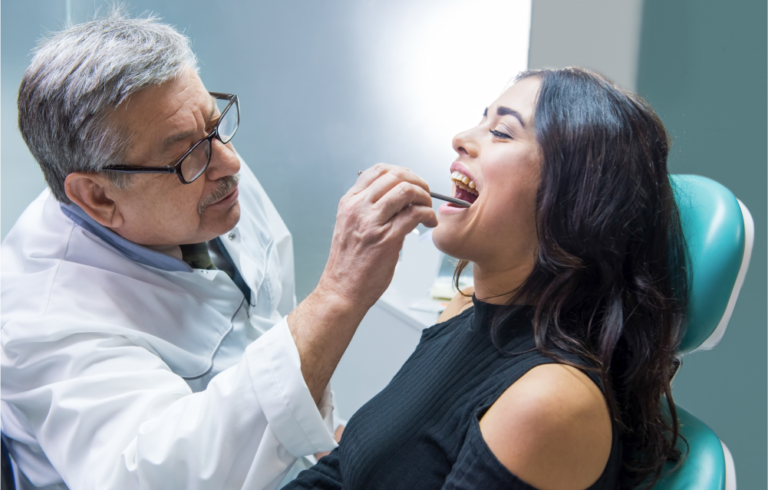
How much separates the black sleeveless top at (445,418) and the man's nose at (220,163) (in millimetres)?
563

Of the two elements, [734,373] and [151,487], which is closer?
[151,487]

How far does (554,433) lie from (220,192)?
2.74 feet

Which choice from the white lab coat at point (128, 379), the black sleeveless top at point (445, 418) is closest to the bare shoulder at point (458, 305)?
the black sleeveless top at point (445, 418)

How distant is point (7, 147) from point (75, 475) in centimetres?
146

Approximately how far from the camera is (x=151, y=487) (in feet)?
2.80

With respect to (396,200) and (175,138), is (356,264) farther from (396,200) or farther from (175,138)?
(175,138)

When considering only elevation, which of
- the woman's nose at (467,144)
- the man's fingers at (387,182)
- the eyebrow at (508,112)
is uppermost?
the eyebrow at (508,112)

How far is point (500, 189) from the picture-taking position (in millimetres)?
831

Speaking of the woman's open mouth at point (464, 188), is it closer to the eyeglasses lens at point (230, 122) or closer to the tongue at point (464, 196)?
the tongue at point (464, 196)

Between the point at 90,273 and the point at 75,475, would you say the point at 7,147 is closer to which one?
the point at 90,273

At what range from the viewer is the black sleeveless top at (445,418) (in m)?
0.72

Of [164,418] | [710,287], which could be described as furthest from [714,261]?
[164,418]

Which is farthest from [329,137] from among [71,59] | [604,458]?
[604,458]

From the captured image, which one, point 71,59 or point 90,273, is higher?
point 71,59
